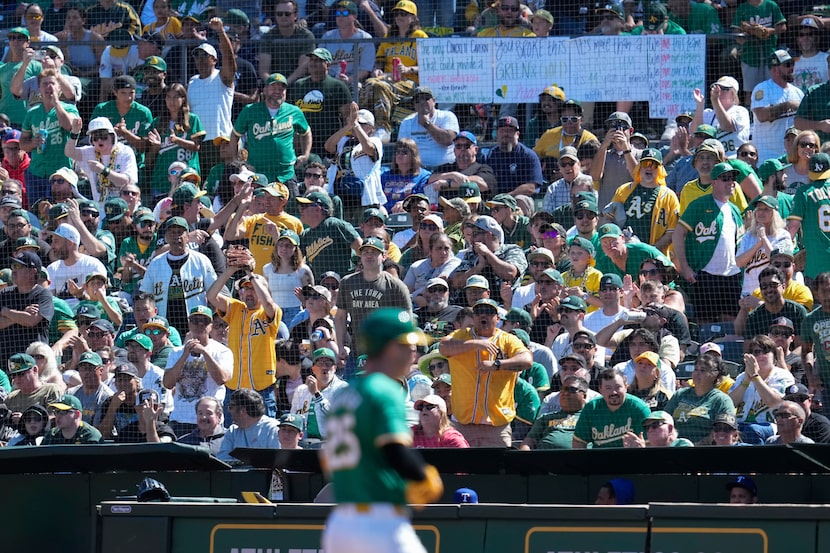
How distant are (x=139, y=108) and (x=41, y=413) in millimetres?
5060

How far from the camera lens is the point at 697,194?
13656mm

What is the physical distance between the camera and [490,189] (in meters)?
14.8

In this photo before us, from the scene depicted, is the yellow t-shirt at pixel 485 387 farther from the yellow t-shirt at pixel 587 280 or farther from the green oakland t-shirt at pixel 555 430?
the yellow t-shirt at pixel 587 280

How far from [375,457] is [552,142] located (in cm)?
1026

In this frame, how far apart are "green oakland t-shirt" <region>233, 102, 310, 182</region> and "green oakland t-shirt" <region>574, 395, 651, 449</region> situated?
5.85 meters

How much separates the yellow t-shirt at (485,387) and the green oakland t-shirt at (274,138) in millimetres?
4761

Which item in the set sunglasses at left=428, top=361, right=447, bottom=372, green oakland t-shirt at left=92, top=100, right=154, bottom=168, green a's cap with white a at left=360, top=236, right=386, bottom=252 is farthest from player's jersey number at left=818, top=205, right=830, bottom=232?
green oakland t-shirt at left=92, top=100, right=154, bottom=168

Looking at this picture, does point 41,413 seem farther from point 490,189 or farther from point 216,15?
point 216,15

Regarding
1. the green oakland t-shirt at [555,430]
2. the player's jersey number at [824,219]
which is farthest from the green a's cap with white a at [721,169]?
the green oakland t-shirt at [555,430]

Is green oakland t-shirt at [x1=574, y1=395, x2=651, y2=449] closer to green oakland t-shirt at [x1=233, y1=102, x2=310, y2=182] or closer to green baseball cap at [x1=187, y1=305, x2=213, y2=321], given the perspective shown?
green baseball cap at [x1=187, y1=305, x2=213, y2=321]

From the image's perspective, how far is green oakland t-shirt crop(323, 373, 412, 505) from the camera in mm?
5410

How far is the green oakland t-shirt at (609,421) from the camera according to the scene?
10.5 m

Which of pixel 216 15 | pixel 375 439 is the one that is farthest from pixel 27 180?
pixel 375 439

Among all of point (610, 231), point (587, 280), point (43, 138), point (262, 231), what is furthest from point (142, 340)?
point (43, 138)
